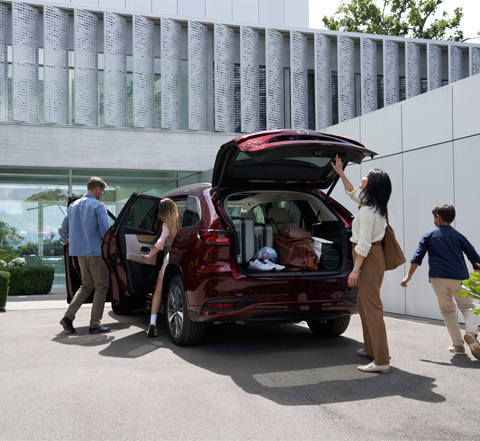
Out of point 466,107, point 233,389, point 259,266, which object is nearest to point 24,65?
point 466,107

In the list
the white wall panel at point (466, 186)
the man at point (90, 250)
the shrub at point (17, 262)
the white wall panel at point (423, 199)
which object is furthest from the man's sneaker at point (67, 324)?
the shrub at point (17, 262)

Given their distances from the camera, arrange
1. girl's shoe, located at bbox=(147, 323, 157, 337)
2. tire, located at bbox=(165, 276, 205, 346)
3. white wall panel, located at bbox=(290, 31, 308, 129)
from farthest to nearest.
Answer: white wall panel, located at bbox=(290, 31, 308, 129) < girl's shoe, located at bbox=(147, 323, 157, 337) < tire, located at bbox=(165, 276, 205, 346)

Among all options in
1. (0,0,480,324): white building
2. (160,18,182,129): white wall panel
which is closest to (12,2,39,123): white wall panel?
(0,0,480,324): white building

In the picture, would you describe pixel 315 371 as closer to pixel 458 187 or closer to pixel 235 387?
pixel 235 387

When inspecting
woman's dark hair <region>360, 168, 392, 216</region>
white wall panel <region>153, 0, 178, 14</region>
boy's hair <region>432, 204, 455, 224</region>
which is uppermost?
white wall panel <region>153, 0, 178, 14</region>

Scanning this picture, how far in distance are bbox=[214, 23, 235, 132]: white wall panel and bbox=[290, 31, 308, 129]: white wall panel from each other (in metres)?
2.06

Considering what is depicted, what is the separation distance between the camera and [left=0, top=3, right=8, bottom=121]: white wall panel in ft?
54.6

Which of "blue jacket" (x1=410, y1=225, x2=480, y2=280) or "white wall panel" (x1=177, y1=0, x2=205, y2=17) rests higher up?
"white wall panel" (x1=177, y1=0, x2=205, y2=17)

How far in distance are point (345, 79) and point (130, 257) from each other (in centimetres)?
1465

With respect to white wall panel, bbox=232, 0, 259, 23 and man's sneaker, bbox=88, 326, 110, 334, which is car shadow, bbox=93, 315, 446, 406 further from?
white wall panel, bbox=232, 0, 259, 23

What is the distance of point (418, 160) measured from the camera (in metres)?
9.08

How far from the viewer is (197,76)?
60.4 ft

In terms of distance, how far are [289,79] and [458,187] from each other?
40.0 feet

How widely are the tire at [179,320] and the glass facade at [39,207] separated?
9.87 m
